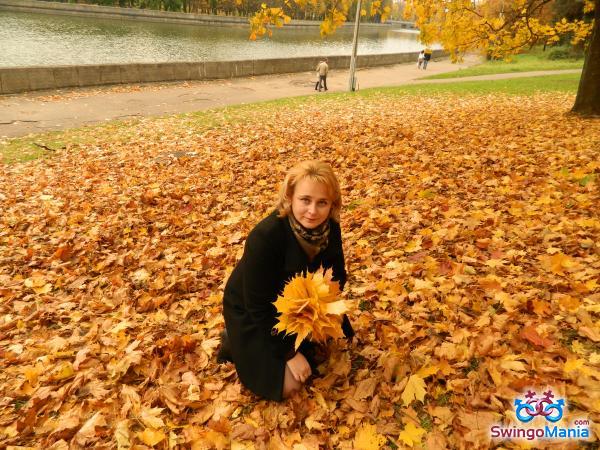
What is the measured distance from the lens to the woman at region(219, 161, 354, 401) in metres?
2.35

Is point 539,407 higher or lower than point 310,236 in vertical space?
lower

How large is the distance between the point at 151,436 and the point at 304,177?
1884 millimetres

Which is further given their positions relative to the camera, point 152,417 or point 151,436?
point 152,417

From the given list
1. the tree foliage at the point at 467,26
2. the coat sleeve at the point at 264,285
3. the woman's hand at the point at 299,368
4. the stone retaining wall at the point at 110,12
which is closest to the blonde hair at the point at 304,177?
the coat sleeve at the point at 264,285

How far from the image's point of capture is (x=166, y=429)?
2539mm

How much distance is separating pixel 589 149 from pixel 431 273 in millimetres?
4772

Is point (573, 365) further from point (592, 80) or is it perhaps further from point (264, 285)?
point (592, 80)

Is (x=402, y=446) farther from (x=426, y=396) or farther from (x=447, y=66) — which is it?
(x=447, y=66)

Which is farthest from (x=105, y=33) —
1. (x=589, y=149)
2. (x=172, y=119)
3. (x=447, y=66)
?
(x=589, y=149)

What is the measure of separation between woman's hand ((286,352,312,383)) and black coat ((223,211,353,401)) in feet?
0.14

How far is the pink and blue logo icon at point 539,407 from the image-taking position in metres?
2.14

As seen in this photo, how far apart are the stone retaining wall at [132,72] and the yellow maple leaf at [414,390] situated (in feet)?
55.4

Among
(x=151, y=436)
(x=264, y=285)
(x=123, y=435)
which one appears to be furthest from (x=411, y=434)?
(x=123, y=435)

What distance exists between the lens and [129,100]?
15062mm
